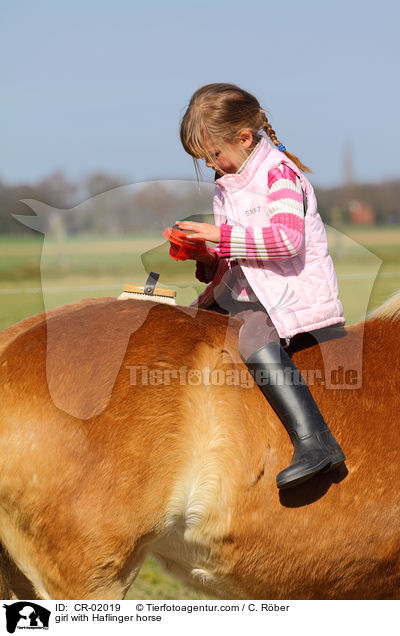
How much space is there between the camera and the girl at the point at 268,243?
228cm

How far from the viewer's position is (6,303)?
14711 millimetres

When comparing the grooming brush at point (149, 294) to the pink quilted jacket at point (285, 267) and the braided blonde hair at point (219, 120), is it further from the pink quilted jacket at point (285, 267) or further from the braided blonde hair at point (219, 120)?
the braided blonde hair at point (219, 120)

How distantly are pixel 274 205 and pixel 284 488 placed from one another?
1066mm

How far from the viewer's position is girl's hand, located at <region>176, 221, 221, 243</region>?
7.80 ft

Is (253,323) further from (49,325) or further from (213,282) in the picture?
(49,325)

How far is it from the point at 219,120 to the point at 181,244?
0.51 meters

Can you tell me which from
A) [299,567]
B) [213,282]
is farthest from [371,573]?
[213,282]

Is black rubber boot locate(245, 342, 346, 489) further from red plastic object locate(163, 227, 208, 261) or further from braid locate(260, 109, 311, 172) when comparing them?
braid locate(260, 109, 311, 172)

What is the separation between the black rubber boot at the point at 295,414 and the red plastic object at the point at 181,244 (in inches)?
20.2

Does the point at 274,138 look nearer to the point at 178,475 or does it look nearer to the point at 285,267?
the point at 285,267

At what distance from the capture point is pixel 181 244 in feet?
8.06
